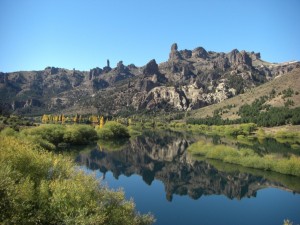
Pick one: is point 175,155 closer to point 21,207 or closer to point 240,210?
point 240,210

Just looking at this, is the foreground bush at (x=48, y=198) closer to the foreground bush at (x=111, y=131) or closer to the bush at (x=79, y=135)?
the bush at (x=79, y=135)

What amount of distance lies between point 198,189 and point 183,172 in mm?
15103

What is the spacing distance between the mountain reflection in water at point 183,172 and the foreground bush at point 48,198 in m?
29.4

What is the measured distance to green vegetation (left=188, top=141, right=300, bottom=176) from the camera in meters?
70.1

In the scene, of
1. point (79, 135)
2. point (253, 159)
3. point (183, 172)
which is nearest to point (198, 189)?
point (183, 172)

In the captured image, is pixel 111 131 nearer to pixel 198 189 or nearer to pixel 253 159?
pixel 253 159

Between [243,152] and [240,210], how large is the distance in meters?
34.9

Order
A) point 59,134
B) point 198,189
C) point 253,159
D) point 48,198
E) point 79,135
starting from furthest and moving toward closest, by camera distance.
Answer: point 79,135, point 59,134, point 253,159, point 198,189, point 48,198

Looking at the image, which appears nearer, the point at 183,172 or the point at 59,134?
the point at 183,172

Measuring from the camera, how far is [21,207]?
26.2m

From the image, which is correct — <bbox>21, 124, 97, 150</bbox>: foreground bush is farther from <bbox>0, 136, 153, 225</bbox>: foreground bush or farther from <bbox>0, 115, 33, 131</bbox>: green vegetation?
<bbox>0, 136, 153, 225</bbox>: foreground bush

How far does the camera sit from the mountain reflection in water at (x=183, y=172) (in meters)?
64.5

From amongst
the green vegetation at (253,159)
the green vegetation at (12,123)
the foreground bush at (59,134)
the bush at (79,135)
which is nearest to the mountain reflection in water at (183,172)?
the green vegetation at (253,159)

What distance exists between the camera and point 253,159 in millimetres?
77750
